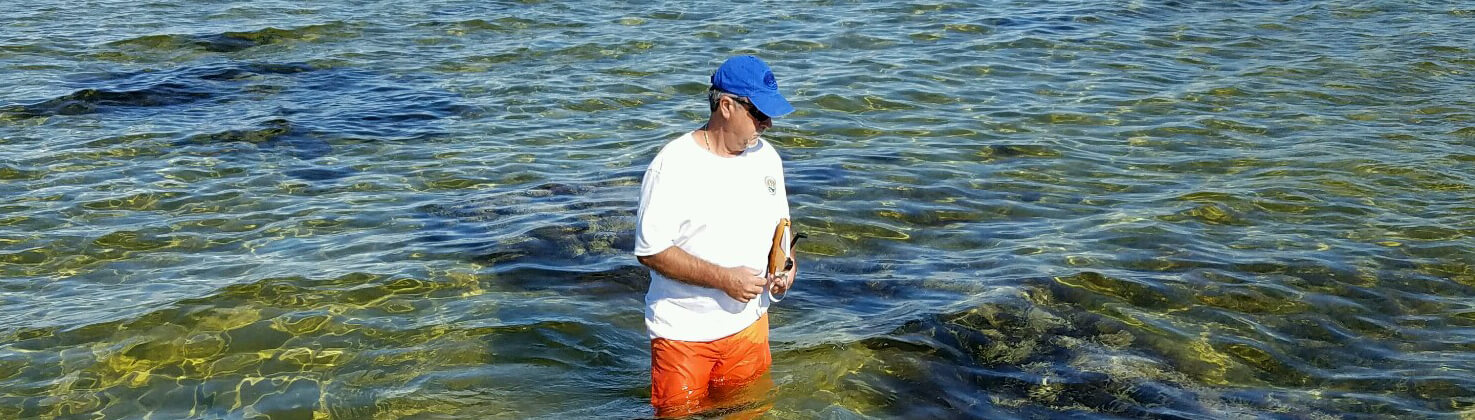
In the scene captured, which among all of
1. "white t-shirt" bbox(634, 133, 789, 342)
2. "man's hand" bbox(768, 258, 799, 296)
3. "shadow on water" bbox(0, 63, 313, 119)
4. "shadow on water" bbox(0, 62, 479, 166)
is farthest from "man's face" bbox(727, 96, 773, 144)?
"shadow on water" bbox(0, 63, 313, 119)

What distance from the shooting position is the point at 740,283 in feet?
16.7

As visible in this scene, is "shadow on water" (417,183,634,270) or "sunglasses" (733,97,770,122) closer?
"sunglasses" (733,97,770,122)

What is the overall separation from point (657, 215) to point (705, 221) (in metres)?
0.22

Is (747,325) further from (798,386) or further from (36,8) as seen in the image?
(36,8)

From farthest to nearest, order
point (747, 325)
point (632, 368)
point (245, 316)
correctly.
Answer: point (245, 316) < point (632, 368) < point (747, 325)

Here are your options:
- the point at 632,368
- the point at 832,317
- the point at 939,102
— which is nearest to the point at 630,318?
the point at 632,368

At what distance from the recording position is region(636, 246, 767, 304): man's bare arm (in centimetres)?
505

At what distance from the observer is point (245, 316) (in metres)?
7.67

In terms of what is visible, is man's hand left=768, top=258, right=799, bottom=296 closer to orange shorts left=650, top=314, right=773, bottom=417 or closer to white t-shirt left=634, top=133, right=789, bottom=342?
white t-shirt left=634, top=133, right=789, bottom=342

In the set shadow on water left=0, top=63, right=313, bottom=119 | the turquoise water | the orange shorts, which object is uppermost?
the orange shorts

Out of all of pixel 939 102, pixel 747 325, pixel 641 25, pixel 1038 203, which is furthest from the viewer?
pixel 641 25

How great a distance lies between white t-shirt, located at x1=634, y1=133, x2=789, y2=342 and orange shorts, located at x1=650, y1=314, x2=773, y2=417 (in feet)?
0.21

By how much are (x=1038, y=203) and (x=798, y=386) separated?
421 centimetres

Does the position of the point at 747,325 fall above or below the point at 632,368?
above
